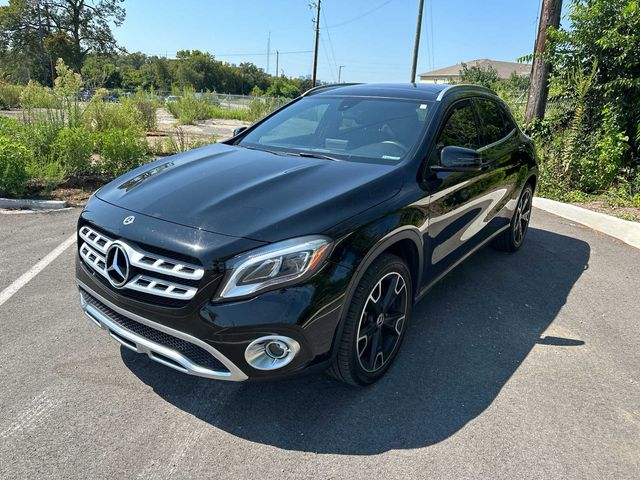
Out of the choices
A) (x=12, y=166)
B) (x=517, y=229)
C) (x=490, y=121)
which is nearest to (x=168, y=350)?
(x=490, y=121)

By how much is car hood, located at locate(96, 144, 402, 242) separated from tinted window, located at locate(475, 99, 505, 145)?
1635mm

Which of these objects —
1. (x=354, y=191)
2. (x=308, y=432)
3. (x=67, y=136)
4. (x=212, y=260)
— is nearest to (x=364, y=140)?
(x=354, y=191)

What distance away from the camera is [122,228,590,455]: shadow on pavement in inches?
99.3

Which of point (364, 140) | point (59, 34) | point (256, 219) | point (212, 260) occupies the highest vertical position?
point (59, 34)

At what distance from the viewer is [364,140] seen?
137 inches

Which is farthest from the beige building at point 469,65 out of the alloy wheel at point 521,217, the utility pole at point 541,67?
the alloy wheel at point 521,217

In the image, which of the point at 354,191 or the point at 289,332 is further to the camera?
the point at 354,191

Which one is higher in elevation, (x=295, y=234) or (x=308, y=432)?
(x=295, y=234)

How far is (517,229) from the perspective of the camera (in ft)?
17.3

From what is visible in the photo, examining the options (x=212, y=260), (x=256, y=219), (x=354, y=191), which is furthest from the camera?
(x=354, y=191)

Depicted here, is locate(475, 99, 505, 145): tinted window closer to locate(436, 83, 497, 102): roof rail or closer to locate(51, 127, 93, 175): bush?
locate(436, 83, 497, 102): roof rail

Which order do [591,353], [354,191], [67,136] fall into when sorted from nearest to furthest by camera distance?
[354,191]
[591,353]
[67,136]

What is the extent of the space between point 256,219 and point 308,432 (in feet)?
3.76

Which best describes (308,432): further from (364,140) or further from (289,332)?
(364,140)
